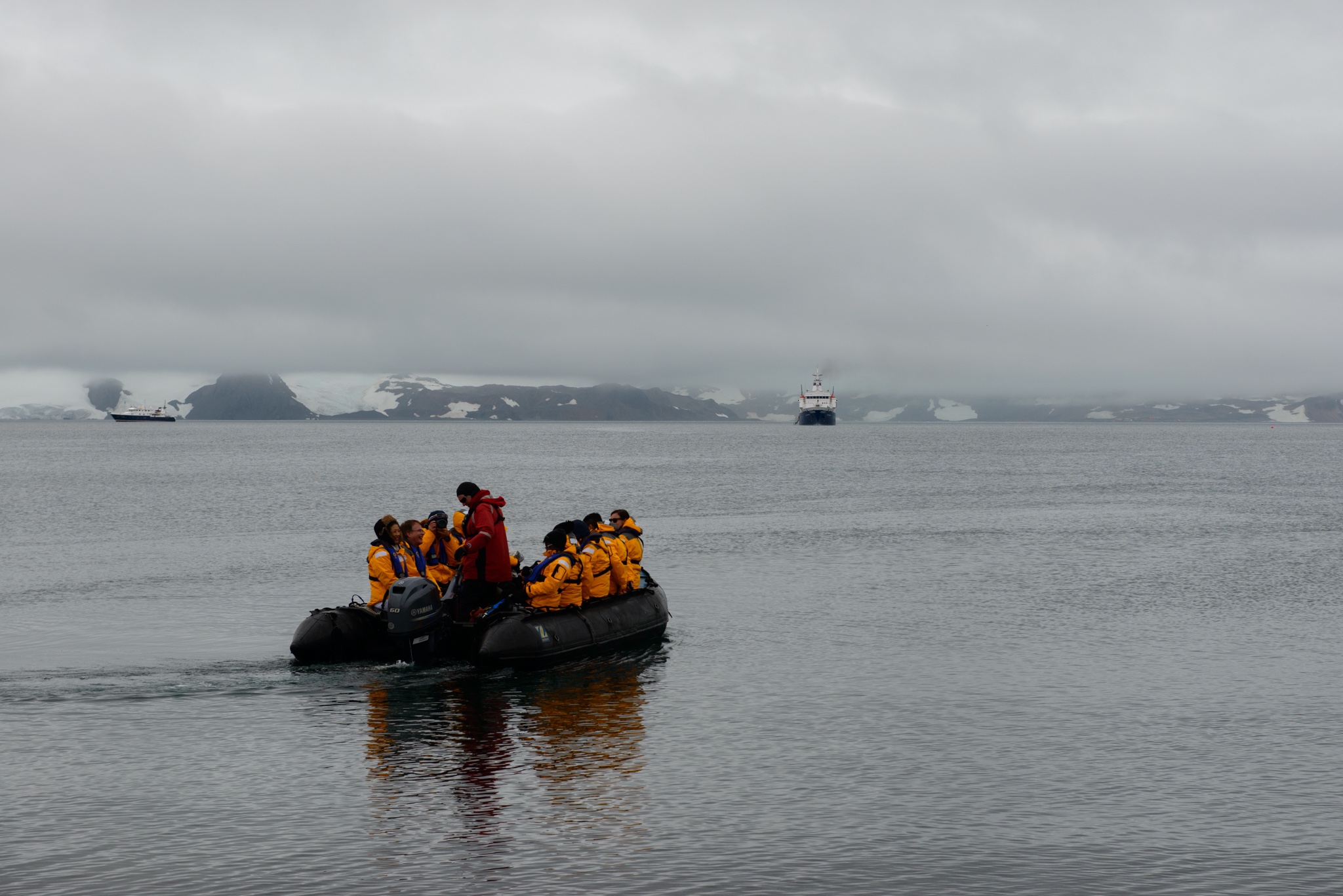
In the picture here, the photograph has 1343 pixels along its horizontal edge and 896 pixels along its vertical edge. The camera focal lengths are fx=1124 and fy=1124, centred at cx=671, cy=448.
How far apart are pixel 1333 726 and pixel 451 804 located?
12837 mm

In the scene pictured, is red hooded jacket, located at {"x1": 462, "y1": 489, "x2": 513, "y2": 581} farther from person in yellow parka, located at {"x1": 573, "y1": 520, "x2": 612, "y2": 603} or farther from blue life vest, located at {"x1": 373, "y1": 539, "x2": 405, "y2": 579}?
person in yellow parka, located at {"x1": 573, "y1": 520, "x2": 612, "y2": 603}

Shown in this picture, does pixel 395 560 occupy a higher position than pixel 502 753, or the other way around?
pixel 395 560

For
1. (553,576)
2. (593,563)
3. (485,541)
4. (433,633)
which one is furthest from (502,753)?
(593,563)

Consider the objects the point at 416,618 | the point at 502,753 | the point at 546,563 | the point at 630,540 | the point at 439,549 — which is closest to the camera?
the point at 502,753

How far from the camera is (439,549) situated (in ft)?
Result: 68.2

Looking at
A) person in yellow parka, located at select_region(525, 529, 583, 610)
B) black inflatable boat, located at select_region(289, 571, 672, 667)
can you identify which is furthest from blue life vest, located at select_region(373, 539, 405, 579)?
person in yellow parka, located at select_region(525, 529, 583, 610)

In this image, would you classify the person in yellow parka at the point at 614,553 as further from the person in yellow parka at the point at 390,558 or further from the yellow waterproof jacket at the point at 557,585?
the person in yellow parka at the point at 390,558

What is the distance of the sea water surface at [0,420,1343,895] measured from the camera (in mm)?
11281

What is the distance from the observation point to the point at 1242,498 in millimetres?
70750

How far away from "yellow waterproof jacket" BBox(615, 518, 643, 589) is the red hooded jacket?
115 inches

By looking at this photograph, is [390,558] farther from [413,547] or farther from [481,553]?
[481,553]

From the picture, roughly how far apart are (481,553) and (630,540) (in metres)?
3.80

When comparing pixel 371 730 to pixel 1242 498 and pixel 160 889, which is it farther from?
pixel 1242 498

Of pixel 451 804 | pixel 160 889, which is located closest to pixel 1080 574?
pixel 451 804
